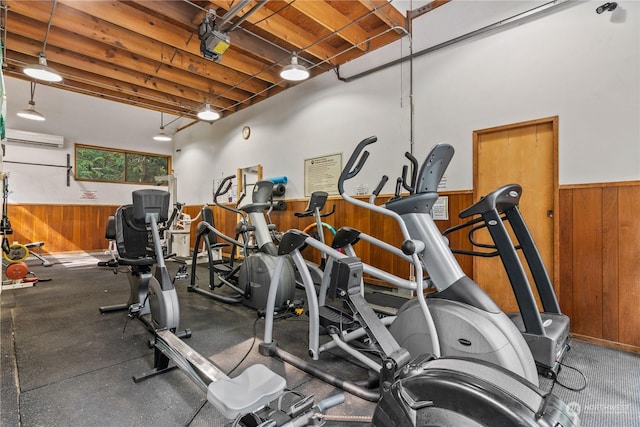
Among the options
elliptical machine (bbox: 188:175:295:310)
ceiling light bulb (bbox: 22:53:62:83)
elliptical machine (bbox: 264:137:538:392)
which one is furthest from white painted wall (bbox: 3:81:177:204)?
elliptical machine (bbox: 264:137:538:392)

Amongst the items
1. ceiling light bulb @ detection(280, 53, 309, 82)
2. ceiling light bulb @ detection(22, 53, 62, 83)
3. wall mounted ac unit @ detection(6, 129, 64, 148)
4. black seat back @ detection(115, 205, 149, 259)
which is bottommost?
black seat back @ detection(115, 205, 149, 259)

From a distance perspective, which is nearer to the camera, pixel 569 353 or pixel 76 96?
pixel 569 353

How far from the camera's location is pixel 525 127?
3291 mm

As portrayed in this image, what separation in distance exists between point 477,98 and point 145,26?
457 centimetres

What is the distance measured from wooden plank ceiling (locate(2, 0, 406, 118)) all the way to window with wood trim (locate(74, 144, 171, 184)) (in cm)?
258

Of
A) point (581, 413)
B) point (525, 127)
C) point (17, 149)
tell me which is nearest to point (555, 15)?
point (525, 127)

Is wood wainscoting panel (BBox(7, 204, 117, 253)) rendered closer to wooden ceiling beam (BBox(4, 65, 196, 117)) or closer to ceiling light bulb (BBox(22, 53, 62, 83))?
wooden ceiling beam (BBox(4, 65, 196, 117))

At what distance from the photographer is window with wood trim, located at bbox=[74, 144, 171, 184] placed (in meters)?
8.37

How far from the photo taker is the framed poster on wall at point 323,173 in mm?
5141

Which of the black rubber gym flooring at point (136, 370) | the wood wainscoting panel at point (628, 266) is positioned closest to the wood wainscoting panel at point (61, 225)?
the black rubber gym flooring at point (136, 370)

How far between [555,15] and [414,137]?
72.2 inches

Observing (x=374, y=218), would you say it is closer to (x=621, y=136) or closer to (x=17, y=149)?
(x=621, y=136)

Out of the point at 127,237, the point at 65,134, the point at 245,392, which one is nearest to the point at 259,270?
the point at 127,237

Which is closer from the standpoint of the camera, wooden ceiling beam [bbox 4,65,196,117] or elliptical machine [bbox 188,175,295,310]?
elliptical machine [bbox 188,175,295,310]
